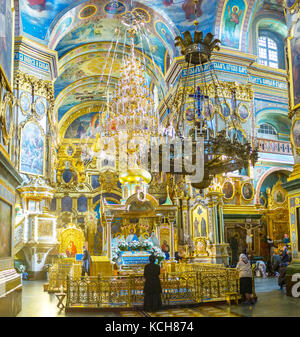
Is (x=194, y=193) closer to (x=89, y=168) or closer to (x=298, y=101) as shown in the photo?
(x=298, y=101)

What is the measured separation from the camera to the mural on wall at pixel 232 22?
63.1 feet

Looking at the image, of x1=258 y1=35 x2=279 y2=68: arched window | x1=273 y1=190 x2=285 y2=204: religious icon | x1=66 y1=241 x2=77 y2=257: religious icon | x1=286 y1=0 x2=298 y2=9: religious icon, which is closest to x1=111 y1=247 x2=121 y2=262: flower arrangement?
x1=286 y1=0 x2=298 y2=9: religious icon

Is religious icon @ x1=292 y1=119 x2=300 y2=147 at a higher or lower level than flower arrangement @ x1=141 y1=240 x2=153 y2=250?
higher

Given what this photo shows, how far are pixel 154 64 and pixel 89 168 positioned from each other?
Answer: 9.54 metres

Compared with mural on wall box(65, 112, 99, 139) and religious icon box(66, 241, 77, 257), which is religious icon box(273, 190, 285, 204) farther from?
mural on wall box(65, 112, 99, 139)

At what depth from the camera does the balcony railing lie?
20016 millimetres

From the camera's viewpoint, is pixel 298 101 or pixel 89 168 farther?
pixel 89 168

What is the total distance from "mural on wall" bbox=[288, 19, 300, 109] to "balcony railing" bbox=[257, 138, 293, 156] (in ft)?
30.2

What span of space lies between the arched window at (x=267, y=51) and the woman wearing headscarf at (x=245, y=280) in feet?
50.8

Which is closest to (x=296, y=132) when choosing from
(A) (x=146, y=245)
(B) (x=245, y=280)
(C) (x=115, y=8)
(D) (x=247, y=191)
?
(B) (x=245, y=280)

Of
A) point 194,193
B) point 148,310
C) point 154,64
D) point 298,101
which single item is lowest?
point 148,310
